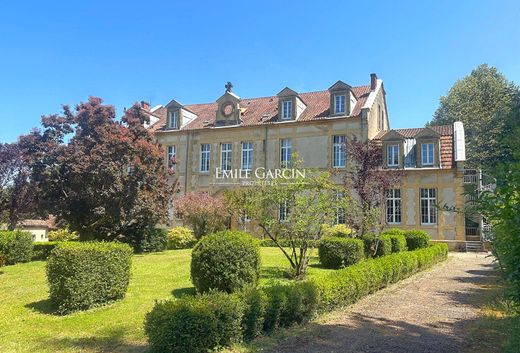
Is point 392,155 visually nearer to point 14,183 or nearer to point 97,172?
point 97,172

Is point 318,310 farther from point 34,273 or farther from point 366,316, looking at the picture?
point 34,273

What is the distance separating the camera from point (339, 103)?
88.6 feet

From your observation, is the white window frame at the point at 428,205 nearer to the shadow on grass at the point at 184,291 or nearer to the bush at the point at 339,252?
the bush at the point at 339,252

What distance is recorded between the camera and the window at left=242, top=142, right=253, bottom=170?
29.2 meters

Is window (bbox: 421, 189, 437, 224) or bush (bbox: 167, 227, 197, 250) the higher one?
window (bbox: 421, 189, 437, 224)

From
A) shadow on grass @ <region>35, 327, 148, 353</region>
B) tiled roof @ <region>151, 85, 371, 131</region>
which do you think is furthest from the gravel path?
tiled roof @ <region>151, 85, 371, 131</region>

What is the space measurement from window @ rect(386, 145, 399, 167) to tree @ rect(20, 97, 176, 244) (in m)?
14.4

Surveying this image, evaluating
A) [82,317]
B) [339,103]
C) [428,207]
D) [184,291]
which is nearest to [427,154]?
[428,207]

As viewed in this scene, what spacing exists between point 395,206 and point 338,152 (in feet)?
16.3

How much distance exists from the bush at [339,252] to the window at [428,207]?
42.9ft

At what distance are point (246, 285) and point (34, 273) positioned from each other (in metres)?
8.62

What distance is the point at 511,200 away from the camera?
4078 mm

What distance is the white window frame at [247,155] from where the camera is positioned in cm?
2922

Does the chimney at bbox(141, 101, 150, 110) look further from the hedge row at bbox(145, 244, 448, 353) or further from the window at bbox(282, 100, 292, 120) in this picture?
the hedge row at bbox(145, 244, 448, 353)
